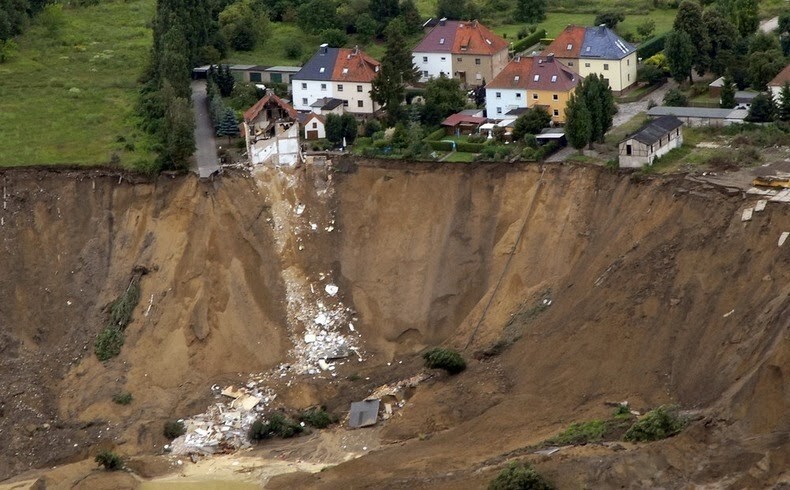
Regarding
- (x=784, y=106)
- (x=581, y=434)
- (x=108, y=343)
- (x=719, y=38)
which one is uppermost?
(x=719, y=38)

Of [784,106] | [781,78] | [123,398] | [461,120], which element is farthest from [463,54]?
[123,398]

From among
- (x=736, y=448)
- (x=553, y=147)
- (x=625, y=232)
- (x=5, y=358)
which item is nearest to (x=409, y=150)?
(x=553, y=147)

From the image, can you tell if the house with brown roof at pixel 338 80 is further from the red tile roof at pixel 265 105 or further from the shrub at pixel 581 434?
the shrub at pixel 581 434

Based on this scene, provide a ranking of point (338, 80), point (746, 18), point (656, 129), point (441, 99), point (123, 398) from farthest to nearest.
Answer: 1. point (746, 18)
2. point (338, 80)
3. point (441, 99)
4. point (656, 129)
5. point (123, 398)

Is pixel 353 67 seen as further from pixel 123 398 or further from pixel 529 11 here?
pixel 123 398

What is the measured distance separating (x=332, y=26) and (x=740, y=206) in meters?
39.6

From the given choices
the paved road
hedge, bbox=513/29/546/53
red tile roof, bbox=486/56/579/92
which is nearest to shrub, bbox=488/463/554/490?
the paved road

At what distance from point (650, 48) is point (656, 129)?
20.1 m

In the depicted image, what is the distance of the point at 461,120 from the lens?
88125mm

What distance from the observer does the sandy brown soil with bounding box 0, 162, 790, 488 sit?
6562cm

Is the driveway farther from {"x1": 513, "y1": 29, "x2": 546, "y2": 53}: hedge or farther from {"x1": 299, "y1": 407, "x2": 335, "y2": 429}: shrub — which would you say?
{"x1": 299, "y1": 407, "x2": 335, "y2": 429}: shrub

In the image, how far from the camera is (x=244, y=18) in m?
104

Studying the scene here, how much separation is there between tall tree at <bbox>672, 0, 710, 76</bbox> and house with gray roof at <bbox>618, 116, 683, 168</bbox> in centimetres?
1359

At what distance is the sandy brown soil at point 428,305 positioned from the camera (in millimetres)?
65625
